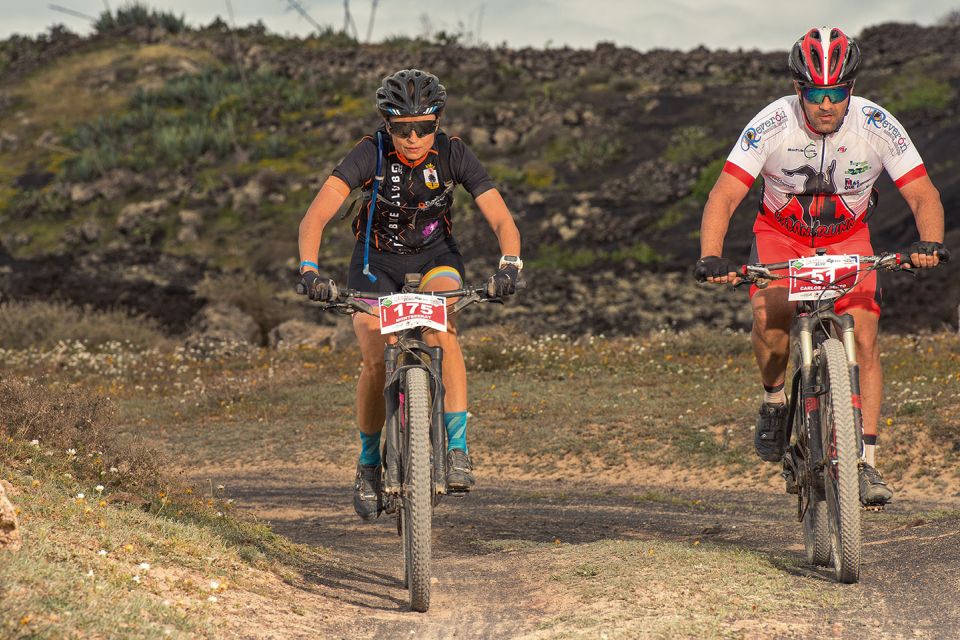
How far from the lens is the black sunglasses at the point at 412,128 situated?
259 inches

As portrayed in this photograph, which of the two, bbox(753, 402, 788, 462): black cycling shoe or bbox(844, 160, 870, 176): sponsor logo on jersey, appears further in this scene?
bbox(753, 402, 788, 462): black cycling shoe

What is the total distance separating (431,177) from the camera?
675 centimetres

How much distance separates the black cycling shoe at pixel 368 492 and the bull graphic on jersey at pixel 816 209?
2.84 metres

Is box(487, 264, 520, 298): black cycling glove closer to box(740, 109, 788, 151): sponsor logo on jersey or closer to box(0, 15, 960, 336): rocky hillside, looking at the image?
box(740, 109, 788, 151): sponsor logo on jersey

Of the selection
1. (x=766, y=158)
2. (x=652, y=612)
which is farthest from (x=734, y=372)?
(x=652, y=612)

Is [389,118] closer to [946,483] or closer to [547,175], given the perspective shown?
[946,483]

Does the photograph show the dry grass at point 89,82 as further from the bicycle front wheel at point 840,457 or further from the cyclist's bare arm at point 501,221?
the bicycle front wheel at point 840,457

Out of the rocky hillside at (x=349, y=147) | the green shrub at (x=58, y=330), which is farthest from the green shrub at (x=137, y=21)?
the green shrub at (x=58, y=330)

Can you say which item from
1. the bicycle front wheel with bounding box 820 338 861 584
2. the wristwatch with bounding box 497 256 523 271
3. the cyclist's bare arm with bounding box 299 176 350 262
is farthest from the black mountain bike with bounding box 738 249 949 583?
the cyclist's bare arm with bounding box 299 176 350 262

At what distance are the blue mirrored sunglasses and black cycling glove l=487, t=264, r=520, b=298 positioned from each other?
193cm

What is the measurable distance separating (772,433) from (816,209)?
4.40 feet

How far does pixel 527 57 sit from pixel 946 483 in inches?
1627

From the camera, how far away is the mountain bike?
5.83 meters

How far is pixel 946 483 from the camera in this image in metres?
9.81
